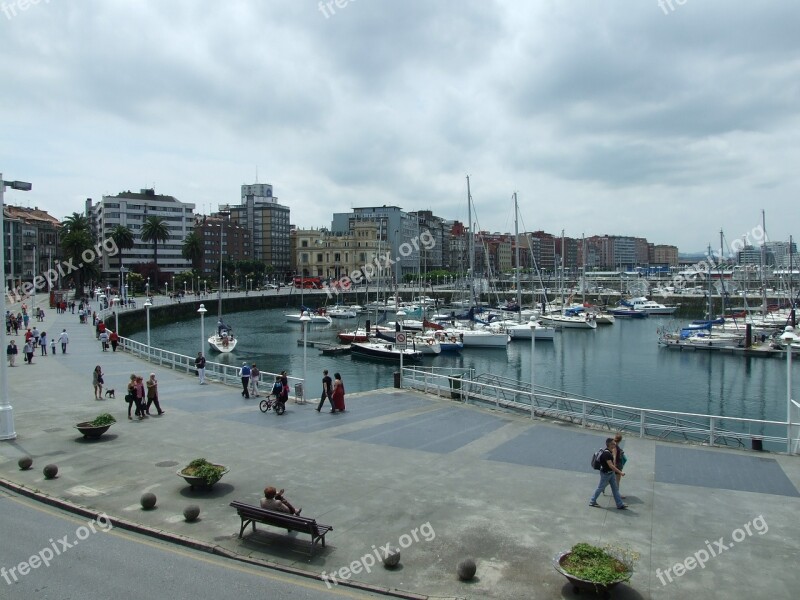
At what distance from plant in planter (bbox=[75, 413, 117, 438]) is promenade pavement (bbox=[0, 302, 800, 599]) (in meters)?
0.33

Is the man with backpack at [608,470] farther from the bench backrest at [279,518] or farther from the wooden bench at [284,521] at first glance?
the bench backrest at [279,518]

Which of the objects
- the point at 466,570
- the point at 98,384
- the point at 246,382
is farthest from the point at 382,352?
the point at 466,570

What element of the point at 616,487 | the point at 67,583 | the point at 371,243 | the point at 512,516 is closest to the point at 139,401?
the point at 67,583

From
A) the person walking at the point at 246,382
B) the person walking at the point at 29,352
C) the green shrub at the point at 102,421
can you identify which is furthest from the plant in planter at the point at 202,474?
the person walking at the point at 29,352

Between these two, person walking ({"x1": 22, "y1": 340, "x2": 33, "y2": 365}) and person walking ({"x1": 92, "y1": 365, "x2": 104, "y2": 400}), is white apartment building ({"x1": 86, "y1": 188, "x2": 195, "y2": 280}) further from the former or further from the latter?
person walking ({"x1": 92, "y1": 365, "x2": 104, "y2": 400})

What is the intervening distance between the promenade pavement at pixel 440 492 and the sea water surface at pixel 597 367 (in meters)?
20.9

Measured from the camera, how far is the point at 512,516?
472 inches

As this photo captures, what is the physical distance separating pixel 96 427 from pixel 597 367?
4996 centimetres

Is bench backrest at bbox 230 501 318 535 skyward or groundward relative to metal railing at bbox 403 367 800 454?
skyward

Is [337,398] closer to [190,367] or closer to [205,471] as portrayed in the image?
[205,471]

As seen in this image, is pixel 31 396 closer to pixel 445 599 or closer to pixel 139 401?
pixel 139 401

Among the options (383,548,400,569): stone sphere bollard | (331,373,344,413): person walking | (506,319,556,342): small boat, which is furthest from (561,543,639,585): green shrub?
(506,319,556,342): small boat

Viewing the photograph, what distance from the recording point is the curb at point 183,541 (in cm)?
927

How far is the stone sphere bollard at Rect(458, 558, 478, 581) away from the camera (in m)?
9.32
